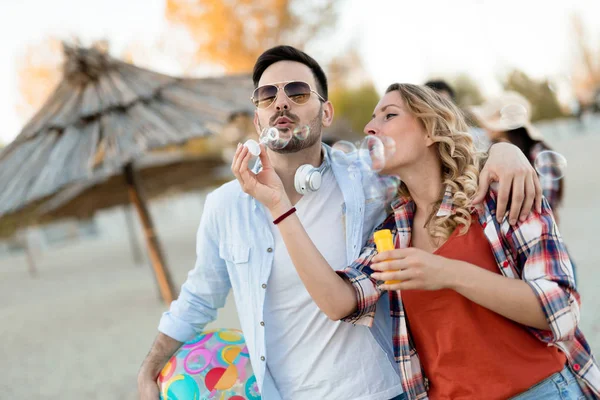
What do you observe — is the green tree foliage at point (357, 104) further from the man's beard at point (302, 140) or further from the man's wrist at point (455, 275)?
the man's wrist at point (455, 275)

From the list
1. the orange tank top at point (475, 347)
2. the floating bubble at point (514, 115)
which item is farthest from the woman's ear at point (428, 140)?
the floating bubble at point (514, 115)

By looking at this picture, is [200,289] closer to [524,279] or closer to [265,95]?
[265,95]

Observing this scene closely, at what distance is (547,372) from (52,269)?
2180 centimetres

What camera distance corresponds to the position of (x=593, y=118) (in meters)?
40.4

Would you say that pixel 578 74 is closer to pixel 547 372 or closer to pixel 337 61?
pixel 337 61

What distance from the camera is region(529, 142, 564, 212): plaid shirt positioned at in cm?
258

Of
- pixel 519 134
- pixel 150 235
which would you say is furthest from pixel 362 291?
pixel 150 235

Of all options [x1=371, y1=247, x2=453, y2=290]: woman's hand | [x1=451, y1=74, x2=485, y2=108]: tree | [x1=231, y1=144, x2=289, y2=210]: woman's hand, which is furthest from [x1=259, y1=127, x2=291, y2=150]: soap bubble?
[x1=451, y1=74, x2=485, y2=108]: tree

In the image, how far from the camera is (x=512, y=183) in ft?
5.49

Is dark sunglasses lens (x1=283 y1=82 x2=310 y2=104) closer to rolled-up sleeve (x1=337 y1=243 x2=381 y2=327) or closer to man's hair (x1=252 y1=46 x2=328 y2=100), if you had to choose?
man's hair (x1=252 y1=46 x2=328 y2=100)

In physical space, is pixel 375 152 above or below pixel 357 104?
below

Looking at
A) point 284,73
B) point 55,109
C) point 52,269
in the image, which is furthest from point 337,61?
point 284,73

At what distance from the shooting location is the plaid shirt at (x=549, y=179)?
2.58m

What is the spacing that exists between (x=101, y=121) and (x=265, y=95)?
3882 millimetres
